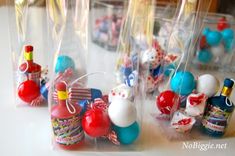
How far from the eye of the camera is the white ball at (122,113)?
48 centimetres

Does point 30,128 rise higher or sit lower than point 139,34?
lower

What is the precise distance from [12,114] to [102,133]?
221 mm

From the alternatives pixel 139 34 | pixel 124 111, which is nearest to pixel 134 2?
pixel 139 34

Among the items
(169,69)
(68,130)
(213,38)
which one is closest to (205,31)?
(213,38)

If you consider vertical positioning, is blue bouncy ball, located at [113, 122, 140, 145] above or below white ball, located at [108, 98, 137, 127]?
below

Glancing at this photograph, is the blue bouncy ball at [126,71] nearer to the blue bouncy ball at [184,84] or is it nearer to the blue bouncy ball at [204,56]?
the blue bouncy ball at [184,84]

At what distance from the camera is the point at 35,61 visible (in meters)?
0.70

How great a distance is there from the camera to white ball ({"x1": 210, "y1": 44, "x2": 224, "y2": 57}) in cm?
87

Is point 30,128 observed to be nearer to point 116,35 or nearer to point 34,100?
point 34,100

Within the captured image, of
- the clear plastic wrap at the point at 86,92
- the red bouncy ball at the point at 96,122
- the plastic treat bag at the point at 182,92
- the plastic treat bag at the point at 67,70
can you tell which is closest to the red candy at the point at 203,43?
the plastic treat bag at the point at 182,92

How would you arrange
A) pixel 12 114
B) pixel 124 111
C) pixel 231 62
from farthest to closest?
pixel 231 62 < pixel 12 114 < pixel 124 111

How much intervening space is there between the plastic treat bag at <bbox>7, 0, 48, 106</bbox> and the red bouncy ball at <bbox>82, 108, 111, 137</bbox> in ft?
0.57

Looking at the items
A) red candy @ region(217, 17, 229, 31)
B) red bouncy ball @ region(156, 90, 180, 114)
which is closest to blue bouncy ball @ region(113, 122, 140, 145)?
red bouncy ball @ region(156, 90, 180, 114)

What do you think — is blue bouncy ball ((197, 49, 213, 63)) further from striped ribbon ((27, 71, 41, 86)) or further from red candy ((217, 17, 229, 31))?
striped ribbon ((27, 71, 41, 86))
